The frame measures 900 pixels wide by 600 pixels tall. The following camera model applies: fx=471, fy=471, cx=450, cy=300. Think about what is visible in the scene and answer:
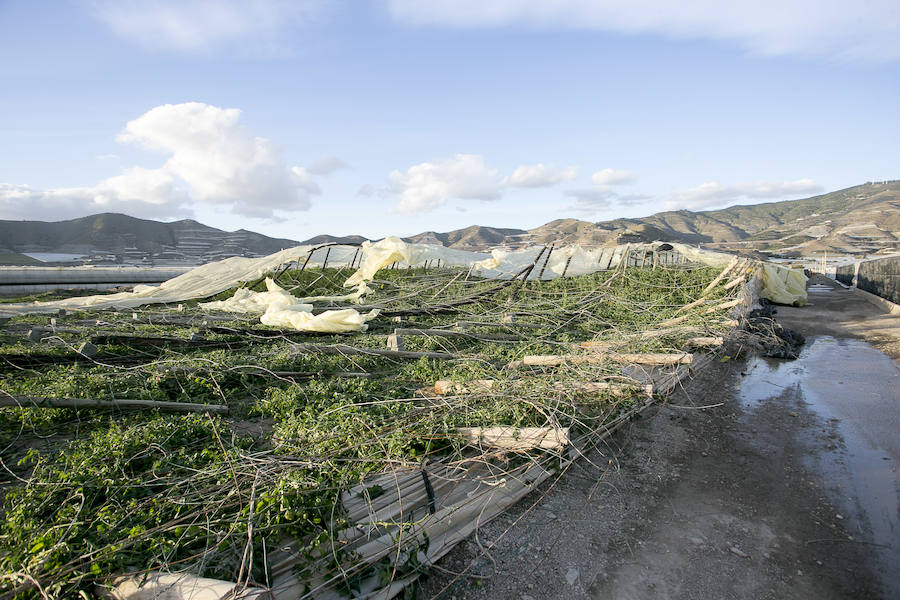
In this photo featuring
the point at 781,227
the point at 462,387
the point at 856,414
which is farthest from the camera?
the point at 781,227

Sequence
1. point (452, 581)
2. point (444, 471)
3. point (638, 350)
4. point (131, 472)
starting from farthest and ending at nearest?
point (638, 350)
point (444, 471)
point (131, 472)
point (452, 581)

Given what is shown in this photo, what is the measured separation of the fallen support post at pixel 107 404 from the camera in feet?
12.4

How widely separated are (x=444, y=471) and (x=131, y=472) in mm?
1903

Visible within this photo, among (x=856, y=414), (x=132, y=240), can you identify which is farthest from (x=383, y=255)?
(x=132, y=240)

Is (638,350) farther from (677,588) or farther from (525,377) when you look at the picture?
(677,588)

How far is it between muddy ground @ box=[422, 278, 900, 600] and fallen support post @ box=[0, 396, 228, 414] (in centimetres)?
264

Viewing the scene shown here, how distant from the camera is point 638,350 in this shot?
241 inches

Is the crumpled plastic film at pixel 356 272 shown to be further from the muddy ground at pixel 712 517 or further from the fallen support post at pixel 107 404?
the muddy ground at pixel 712 517

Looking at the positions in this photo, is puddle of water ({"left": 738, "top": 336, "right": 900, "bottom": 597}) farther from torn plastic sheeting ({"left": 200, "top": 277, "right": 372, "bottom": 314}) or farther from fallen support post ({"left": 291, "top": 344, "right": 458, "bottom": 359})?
torn plastic sheeting ({"left": 200, "top": 277, "right": 372, "bottom": 314})

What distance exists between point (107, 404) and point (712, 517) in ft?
15.2

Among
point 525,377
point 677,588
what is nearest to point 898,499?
point 677,588

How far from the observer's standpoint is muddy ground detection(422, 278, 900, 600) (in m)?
2.45

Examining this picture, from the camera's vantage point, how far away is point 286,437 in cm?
338

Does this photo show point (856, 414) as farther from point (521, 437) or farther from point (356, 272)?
point (356, 272)
